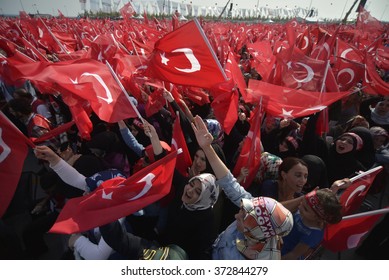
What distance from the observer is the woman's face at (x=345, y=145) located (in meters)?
2.93

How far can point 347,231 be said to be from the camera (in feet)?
6.72

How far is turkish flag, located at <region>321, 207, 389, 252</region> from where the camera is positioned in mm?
2025

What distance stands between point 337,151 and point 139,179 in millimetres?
2435

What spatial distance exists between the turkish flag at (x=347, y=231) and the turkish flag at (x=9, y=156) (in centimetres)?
248

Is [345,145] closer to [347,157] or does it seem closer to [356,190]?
[347,157]

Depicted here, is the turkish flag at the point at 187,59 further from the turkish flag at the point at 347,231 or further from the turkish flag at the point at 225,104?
the turkish flag at the point at 347,231

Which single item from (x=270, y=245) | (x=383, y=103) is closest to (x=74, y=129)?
(x=270, y=245)

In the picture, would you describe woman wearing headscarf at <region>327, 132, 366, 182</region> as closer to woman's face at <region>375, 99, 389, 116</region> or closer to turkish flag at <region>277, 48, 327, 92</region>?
turkish flag at <region>277, 48, 327, 92</region>

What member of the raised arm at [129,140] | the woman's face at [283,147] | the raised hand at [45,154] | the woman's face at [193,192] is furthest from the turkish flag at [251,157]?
the raised hand at [45,154]

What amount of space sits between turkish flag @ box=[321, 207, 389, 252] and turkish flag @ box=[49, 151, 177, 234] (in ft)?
4.56

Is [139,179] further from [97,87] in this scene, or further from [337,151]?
[337,151]

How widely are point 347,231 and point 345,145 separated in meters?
1.24

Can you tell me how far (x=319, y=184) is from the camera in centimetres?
273

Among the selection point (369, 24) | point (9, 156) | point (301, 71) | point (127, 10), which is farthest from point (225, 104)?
point (369, 24)
